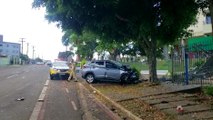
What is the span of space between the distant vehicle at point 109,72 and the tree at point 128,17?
2.53m

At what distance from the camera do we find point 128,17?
20438mm

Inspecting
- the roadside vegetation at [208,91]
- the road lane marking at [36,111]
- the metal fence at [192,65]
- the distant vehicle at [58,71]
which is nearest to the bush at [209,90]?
the roadside vegetation at [208,91]

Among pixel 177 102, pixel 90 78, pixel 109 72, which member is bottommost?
pixel 177 102

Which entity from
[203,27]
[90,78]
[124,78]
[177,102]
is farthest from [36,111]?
[203,27]

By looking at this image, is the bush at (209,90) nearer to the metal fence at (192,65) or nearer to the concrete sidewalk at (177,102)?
the concrete sidewalk at (177,102)

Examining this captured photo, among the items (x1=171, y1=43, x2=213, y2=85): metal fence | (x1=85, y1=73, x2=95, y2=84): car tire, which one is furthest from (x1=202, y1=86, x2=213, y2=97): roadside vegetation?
(x1=85, y1=73, x2=95, y2=84): car tire

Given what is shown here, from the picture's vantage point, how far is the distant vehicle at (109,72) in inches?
A: 1102

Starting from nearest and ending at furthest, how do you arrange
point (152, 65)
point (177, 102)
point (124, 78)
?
point (177, 102), point (152, 65), point (124, 78)

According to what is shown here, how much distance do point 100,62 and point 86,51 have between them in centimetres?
2883

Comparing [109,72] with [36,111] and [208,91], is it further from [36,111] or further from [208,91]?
[36,111]

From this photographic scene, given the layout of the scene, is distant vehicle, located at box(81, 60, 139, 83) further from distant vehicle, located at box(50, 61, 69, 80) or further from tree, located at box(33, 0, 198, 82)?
distant vehicle, located at box(50, 61, 69, 80)

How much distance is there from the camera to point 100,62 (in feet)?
97.6

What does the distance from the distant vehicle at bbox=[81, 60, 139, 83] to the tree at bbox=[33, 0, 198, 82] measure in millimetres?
2533

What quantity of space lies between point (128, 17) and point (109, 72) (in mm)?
8746
